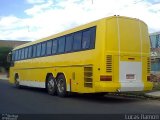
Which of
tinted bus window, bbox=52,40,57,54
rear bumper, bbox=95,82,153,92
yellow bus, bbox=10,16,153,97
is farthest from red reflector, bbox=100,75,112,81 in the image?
A: tinted bus window, bbox=52,40,57,54

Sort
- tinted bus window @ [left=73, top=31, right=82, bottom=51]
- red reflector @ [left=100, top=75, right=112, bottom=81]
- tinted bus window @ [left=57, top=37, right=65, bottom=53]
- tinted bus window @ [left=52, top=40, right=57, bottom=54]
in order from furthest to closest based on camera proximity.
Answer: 1. tinted bus window @ [left=52, top=40, right=57, bottom=54]
2. tinted bus window @ [left=57, top=37, right=65, bottom=53]
3. tinted bus window @ [left=73, top=31, right=82, bottom=51]
4. red reflector @ [left=100, top=75, right=112, bottom=81]

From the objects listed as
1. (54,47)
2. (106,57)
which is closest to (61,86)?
(54,47)

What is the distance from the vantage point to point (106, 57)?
16547 millimetres

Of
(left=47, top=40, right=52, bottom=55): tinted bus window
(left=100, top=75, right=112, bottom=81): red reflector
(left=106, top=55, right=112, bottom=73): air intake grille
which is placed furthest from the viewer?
(left=47, top=40, right=52, bottom=55): tinted bus window

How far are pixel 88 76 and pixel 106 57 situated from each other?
139cm

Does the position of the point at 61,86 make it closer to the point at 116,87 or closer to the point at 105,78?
the point at 105,78

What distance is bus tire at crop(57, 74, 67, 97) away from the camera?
19889mm

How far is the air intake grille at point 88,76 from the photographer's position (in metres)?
17.2

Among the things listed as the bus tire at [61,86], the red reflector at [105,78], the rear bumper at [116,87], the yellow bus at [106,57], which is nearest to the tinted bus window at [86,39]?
the yellow bus at [106,57]

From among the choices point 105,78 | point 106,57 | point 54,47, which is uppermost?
point 54,47

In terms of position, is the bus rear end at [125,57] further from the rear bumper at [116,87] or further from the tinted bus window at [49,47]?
the tinted bus window at [49,47]

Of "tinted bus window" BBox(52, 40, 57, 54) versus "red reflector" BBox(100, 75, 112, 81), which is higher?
"tinted bus window" BBox(52, 40, 57, 54)

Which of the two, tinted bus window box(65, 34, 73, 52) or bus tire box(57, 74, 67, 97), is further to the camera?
bus tire box(57, 74, 67, 97)

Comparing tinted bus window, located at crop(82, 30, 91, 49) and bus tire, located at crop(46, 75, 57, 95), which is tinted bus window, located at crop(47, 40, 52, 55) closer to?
bus tire, located at crop(46, 75, 57, 95)
